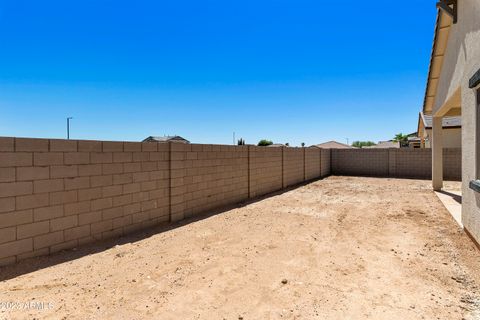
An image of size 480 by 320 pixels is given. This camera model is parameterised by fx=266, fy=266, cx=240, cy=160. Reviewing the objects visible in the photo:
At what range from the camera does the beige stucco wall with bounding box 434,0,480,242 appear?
4305 millimetres

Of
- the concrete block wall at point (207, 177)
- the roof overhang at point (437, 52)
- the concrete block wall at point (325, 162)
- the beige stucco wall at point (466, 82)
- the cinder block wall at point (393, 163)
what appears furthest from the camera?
the concrete block wall at point (325, 162)

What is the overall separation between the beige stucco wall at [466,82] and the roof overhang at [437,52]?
4.25 feet

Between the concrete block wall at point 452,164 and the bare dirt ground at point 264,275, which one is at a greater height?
the concrete block wall at point 452,164

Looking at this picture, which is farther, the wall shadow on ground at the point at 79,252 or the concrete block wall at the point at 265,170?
the concrete block wall at the point at 265,170

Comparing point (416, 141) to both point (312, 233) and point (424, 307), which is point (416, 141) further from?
point (424, 307)

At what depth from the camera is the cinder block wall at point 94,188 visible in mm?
3688

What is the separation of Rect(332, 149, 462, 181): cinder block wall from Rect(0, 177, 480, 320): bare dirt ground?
11563 millimetres

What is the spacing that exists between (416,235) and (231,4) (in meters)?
9.00

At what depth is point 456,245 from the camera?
15.0 ft

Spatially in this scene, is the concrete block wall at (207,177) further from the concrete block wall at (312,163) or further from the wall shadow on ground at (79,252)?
the concrete block wall at (312,163)

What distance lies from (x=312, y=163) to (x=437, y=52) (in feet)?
28.1

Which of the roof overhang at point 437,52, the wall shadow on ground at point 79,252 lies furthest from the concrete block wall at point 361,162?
the wall shadow on ground at point 79,252

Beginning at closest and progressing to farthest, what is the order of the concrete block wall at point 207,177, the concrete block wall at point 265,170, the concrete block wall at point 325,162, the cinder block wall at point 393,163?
Answer: the concrete block wall at point 207,177 < the concrete block wall at point 265,170 < the cinder block wall at point 393,163 < the concrete block wall at point 325,162

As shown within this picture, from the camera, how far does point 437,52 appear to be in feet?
26.1
